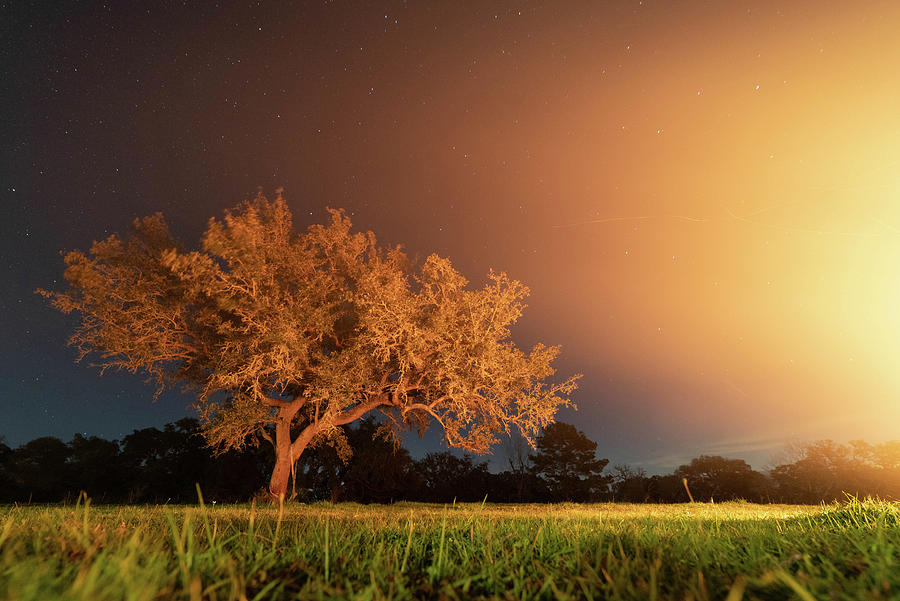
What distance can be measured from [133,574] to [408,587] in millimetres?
1090

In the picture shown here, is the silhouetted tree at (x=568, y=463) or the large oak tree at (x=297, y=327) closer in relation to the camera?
the large oak tree at (x=297, y=327)

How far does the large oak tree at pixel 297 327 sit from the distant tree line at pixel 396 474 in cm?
1579

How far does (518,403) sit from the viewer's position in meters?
16.6

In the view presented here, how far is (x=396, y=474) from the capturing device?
33688 millimetres

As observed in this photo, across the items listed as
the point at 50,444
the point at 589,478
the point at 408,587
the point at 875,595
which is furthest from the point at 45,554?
the point at 50,444

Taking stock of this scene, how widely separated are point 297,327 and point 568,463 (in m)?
31.0

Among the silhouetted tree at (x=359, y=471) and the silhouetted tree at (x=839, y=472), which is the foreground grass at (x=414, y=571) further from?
the silhouetted tree at (x=839, y=472)

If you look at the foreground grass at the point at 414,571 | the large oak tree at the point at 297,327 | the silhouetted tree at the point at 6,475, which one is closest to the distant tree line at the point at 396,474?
the silhouetted tree at the point at 6,475

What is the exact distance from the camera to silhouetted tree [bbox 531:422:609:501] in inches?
1497

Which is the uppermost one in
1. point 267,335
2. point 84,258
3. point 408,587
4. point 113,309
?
point 84,258

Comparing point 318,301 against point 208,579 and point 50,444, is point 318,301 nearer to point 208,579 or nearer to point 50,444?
point 208,579

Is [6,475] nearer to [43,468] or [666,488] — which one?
[43,468]

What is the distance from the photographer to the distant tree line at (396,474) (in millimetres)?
33000

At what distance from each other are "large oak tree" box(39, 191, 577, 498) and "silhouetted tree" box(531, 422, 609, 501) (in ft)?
76.1
